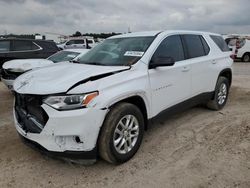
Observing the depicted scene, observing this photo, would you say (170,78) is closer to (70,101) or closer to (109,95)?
(109,95)

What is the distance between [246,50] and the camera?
57.9ft

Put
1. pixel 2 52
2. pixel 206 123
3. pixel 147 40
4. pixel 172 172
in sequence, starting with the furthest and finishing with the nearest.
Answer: pixel 2 52 < pixel 206 123 < pixel 147 40 < pixel 172 172

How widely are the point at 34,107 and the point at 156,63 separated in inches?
67.8

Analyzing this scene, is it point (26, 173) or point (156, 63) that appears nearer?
point (26, 173)

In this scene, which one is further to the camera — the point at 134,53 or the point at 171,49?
the point at 171,49

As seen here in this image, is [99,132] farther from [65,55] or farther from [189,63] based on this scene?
[65,55]

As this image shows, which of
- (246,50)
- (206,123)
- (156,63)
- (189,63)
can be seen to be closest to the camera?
(156,63)

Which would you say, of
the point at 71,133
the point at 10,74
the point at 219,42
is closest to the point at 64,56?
the point at 10,74

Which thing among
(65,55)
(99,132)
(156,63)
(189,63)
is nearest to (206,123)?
(189,63)

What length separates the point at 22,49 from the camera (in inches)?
387

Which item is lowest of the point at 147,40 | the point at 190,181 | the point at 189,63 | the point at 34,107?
the point at 190,181

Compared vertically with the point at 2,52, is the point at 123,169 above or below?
below

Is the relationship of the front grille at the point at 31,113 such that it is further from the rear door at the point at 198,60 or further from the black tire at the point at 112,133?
the rear door at the point at 198,60

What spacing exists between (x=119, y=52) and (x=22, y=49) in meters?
7.14
